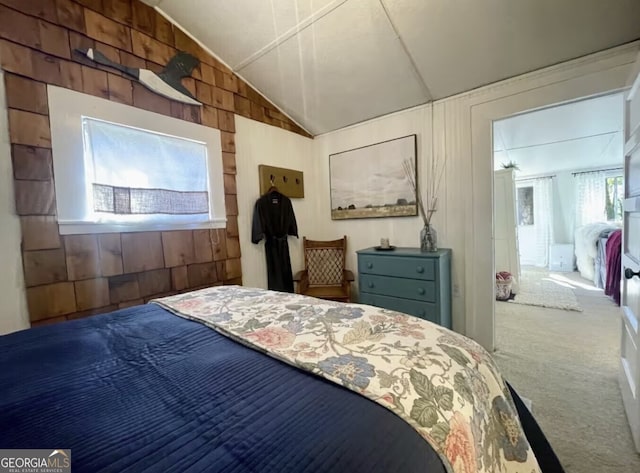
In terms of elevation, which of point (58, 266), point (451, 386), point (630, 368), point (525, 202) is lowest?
point (630, 368)

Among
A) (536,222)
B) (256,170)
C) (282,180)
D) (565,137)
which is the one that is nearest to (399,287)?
(282,180)

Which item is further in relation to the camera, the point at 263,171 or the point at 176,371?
the point at 263,171

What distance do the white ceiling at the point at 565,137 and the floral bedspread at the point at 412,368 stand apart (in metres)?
2.18

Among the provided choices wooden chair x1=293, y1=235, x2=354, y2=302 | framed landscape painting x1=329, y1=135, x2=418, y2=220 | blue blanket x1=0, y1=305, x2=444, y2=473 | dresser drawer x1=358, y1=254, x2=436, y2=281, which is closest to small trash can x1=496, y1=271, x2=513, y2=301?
framed landscape painting x1=329, y1=135, x2=418, y2=220

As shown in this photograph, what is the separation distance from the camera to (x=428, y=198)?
2564mm

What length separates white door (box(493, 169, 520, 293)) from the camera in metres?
3.88

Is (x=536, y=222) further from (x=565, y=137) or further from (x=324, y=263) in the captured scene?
(x=324, y=263)

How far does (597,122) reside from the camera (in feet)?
9.62

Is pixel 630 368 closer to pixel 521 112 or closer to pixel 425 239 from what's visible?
pixel 425 239

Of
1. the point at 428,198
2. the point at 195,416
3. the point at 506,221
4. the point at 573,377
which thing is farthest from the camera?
the point at 506,221

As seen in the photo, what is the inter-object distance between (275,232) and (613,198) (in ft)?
19.9

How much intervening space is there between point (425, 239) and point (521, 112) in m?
1.18

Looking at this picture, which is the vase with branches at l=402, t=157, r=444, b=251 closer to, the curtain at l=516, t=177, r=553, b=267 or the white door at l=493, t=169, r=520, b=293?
the white door at l=493, t=169, r=520, b=293

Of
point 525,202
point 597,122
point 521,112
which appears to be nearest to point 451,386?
point 521,112
